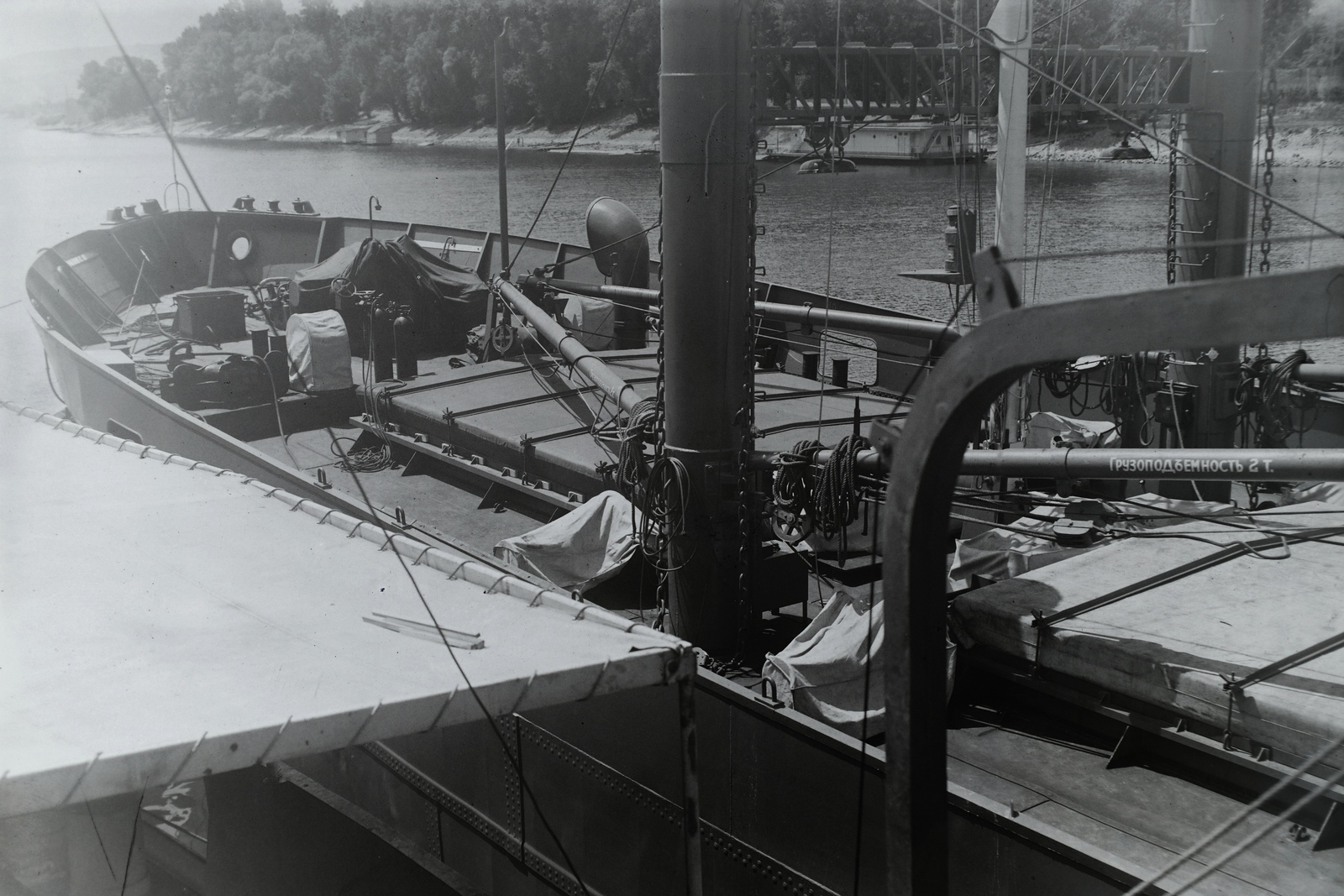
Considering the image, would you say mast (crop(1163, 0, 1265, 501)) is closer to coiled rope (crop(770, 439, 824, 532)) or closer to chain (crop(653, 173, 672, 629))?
coiled rope (crop(770, 439, 824, 532))

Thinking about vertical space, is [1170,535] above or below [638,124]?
below

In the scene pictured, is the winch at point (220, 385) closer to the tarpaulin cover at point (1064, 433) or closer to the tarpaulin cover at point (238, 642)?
the tarpaulin cover at point (238, 642)

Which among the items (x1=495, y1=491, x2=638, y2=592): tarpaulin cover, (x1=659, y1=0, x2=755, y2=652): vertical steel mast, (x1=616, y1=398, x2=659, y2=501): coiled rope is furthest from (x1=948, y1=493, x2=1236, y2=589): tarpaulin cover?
(x1=495, y1=491, x2=638, y2=592): tarpaulin cover

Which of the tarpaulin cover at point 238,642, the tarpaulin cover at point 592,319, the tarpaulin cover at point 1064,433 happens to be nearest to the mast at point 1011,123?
the tarpaulin cover at point 1064,433

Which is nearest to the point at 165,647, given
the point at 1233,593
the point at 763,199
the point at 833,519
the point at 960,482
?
the point at 833,519

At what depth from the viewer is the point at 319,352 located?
15.0 meters

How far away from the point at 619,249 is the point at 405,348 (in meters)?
3.67

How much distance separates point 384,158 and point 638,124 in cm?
1711

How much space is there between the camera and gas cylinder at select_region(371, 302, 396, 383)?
15.9m

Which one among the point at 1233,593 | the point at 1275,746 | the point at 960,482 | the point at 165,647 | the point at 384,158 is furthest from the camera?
the point at 384,158

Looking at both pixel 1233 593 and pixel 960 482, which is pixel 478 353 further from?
pixel 1233 593

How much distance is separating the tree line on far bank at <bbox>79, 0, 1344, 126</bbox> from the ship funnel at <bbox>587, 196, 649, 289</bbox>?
155 inches

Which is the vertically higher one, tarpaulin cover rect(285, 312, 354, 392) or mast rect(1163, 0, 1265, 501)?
mast rect(1163, 0, 1265, 501)

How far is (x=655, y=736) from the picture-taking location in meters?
6.93
